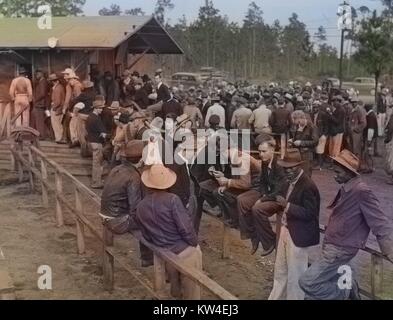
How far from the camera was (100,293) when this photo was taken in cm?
351

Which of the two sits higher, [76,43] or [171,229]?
[76,43]

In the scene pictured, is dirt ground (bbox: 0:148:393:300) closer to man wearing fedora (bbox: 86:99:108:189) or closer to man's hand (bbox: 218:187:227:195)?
man's hand (bbox: 218:187:227:195)

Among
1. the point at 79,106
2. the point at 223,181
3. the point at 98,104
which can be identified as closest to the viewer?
the point at 223,181

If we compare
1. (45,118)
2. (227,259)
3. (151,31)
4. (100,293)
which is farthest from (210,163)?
(45,118)

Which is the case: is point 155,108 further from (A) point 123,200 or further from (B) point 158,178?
(B) point 158,178

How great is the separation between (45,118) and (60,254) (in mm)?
2475

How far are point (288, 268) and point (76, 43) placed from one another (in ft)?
10.2

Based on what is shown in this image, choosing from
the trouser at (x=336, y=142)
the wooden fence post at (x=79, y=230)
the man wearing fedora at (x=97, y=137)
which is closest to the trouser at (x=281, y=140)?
the trouser at (x=336, y=142)

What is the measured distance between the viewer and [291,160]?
313cm

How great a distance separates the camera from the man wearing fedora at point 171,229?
113 inches

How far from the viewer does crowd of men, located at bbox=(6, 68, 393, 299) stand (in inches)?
109

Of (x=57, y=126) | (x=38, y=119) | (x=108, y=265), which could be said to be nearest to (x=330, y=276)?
(x=108, y=265)

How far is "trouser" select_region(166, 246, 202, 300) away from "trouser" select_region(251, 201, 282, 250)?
0.55 m
